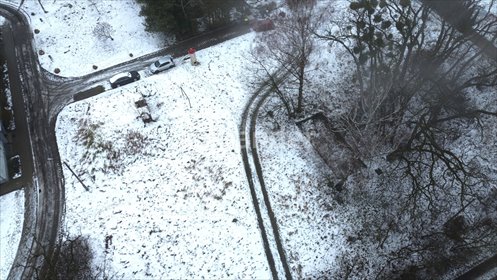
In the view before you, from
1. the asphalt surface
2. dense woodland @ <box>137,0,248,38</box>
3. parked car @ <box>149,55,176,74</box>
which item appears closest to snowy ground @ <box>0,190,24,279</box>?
the asphalt surface

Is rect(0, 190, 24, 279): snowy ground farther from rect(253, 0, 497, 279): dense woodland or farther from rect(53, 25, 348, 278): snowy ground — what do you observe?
rect(253, 0, 497, 279): dense woodland

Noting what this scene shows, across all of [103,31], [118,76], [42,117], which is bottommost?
[42,117]

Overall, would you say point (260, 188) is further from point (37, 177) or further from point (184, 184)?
point (37, 177)

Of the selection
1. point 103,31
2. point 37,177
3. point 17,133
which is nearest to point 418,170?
point 37,177

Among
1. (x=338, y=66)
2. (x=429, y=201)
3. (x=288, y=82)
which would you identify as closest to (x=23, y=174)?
(x=288, y=82)

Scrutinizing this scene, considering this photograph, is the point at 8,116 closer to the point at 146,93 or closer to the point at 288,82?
the point at 146,93

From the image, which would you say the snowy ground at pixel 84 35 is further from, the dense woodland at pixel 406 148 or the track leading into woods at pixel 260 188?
the dense woodland at pixel 406 148

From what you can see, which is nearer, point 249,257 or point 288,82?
point 249,257
